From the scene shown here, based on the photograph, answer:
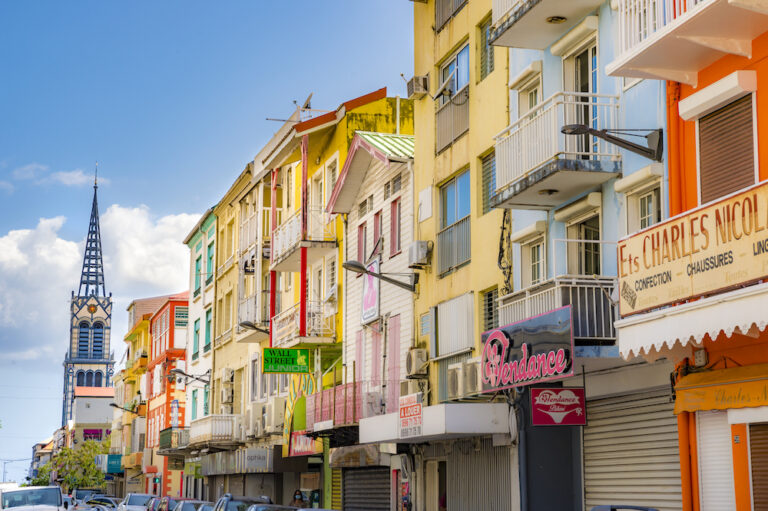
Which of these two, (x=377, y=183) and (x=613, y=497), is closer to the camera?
(x=613, y=497)

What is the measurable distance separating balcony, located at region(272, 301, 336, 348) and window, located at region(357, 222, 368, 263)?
239 centimetres

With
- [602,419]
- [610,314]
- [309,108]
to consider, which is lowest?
[602,419]

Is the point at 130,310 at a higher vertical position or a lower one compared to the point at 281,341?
higher

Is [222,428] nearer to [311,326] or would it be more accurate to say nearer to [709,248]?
[311,326]

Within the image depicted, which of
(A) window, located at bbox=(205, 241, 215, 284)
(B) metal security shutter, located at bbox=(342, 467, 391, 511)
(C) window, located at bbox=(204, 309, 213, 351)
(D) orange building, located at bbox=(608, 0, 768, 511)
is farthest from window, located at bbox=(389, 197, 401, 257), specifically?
(A) window, located at bbox=(205, 241, 215, 284)

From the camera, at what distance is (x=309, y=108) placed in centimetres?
3497

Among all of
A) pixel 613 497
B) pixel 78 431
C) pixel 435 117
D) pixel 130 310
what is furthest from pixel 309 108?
pixel 78 431

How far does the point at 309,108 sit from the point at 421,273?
10.1 m

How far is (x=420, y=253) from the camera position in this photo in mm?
25859

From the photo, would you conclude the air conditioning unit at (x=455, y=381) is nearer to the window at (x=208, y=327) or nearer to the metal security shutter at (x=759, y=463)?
the metal security shutter at (x=759, y=463)

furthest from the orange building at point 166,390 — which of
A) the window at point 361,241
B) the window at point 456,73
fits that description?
the window at point 456,73

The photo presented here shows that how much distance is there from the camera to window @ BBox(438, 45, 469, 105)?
82.0 feet

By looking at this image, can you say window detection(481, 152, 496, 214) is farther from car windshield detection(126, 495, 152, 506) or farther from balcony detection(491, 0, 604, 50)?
car windshield detection(126, 495, 152, 506)

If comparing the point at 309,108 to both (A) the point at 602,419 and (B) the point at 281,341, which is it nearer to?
(B) the point at 281,341
